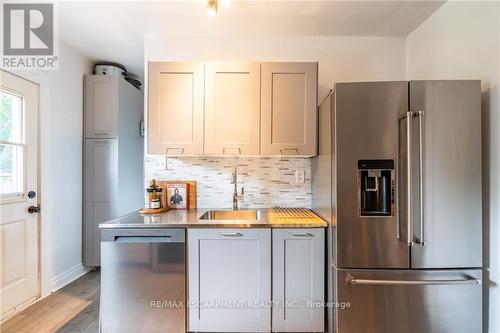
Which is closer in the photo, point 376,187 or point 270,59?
point 376,187

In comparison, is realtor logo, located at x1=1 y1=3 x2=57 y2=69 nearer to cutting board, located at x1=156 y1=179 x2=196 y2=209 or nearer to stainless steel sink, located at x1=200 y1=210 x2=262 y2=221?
cutting board, located at x1=156 y1=179 x2=196 y2=209

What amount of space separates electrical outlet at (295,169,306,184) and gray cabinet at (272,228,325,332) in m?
0.67

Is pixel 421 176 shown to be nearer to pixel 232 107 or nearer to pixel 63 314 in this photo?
pixel 232 107

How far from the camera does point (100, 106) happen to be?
2982 millimetres

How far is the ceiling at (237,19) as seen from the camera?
191 centimetres

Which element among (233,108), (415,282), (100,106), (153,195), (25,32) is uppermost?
(25,32)

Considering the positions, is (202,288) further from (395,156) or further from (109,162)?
(109,162)

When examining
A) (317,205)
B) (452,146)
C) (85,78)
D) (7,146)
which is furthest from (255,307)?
(85,78)

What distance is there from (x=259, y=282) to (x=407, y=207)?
3.62 feet

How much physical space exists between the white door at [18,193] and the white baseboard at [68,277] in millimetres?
181

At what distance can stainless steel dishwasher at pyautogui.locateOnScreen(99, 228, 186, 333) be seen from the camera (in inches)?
68.3

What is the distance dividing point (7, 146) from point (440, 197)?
3.31m

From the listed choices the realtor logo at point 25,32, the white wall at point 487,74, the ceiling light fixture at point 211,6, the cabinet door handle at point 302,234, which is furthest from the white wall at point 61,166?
the white wall at point 487,74

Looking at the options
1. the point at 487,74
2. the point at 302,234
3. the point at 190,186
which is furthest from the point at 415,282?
the point at 190,186
